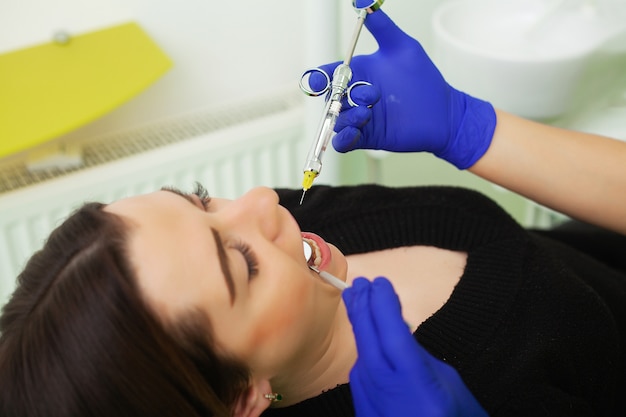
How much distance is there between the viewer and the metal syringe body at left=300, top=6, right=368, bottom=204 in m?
0.88

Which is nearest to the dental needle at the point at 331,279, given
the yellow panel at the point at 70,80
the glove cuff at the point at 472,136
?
the glove cuff at the point at 472,136

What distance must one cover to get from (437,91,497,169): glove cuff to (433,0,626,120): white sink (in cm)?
17

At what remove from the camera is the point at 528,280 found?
3.60 feet

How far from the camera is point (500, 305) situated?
1054mm

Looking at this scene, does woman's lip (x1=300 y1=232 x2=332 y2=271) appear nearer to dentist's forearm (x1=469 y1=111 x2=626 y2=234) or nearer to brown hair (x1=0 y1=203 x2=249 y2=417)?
brown hair (x1=0 y1=203 x2=249 y2=417)

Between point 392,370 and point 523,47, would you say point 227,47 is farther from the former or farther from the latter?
point 392,370

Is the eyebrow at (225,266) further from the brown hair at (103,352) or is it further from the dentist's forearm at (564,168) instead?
the dentist's forearm at (564,168)

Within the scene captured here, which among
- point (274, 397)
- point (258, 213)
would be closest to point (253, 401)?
point (274, 397)

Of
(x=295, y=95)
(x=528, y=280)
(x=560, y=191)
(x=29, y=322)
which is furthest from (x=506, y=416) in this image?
(x=295, y=95)

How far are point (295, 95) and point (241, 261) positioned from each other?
97 centimetres

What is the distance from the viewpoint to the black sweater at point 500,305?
987 millimetres

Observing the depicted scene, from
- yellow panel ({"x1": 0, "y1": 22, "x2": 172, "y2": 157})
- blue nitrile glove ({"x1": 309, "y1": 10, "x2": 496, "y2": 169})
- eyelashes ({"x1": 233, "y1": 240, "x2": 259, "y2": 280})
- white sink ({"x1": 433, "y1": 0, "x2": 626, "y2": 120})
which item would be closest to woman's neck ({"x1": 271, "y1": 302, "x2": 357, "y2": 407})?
eyelashes ({"x1": 233, "y1": 240, "x2": 259, "y2": 280})

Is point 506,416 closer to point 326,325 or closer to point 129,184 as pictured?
point 326,325

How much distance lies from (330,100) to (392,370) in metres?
0.40
